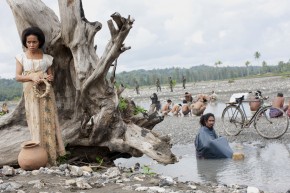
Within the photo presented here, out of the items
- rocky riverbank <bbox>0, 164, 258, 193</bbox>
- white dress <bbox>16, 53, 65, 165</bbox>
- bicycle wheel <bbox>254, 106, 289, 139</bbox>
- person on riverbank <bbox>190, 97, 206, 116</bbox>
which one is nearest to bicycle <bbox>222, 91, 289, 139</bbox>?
bicycle wheel <bbox>254, 106, 289, 139</bbox>

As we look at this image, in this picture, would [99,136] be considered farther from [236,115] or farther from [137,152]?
[236,115]

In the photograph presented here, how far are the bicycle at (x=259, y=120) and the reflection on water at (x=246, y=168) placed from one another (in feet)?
3.43

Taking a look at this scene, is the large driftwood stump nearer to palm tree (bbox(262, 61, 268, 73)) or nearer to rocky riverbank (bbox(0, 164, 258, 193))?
rocky riverbank (bbox(0, 164, 258, 193))

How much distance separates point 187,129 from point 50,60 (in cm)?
1098

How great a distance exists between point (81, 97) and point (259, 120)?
6.81m

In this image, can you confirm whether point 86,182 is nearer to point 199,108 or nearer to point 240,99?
A: point 240,99

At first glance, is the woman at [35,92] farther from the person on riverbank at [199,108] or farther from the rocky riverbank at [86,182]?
the person on riverbank at [199,108]

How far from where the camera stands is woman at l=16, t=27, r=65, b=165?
709 centimetres

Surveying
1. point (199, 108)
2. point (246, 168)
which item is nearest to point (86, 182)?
point (246, 168)

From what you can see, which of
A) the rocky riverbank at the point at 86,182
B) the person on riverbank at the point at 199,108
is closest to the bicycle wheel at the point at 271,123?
the rocky riverbank at the point at 86,182

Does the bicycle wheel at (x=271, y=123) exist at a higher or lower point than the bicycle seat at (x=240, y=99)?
lower

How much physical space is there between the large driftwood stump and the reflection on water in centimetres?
120

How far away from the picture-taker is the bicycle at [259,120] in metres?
12.5

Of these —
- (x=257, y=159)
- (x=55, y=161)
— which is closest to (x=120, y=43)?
(x=55, y=161)
